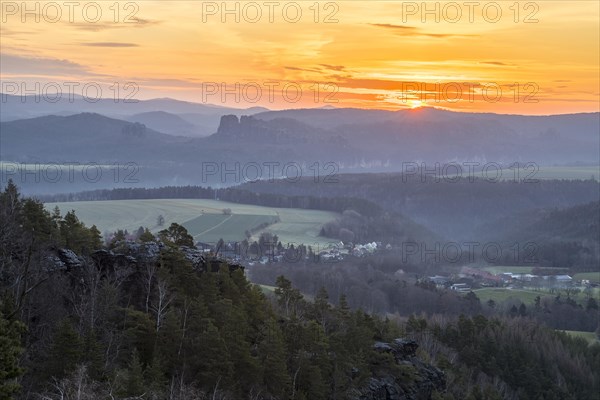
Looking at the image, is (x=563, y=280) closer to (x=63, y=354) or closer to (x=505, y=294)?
(x=505, y=294)

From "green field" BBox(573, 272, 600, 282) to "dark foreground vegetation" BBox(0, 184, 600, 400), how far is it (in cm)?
11608

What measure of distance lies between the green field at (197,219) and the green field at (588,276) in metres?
57.4

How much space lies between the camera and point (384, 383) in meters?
46.9

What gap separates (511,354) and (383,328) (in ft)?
78.4

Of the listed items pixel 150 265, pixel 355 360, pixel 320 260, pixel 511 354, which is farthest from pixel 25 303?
pixel 320 260

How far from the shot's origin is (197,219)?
550 ft

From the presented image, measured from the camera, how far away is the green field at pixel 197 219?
147m

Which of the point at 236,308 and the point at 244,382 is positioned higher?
the point at 236,308

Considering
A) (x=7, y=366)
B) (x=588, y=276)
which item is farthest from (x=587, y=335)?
(x=7, y=366)

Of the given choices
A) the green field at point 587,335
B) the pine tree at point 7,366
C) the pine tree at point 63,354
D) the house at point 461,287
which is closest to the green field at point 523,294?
the house at point 461,287

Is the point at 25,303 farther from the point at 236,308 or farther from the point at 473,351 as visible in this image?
the point at 473,351

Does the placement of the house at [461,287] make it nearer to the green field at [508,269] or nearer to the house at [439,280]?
the house at [439,280]

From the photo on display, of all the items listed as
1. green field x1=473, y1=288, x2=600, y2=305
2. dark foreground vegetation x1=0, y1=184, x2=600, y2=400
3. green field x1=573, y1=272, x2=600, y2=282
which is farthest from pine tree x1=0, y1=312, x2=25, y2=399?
green field x1=573, y1=272, x2=600, y2=282

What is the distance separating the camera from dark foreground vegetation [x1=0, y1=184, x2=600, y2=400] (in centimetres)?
3098
